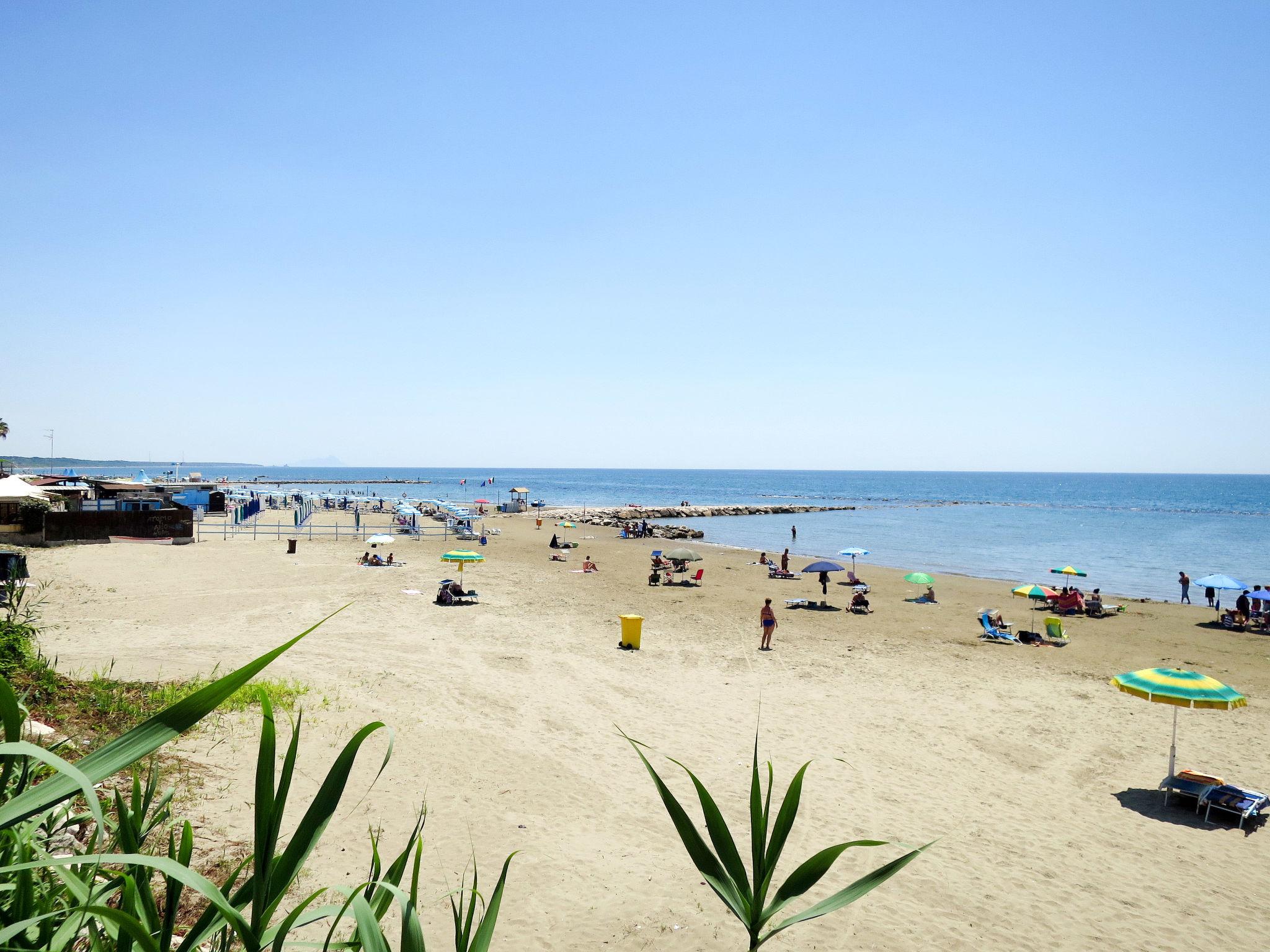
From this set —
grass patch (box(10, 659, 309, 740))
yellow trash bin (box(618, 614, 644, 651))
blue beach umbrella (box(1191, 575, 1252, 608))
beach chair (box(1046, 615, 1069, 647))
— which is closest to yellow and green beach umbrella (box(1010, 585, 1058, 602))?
beach chair (box(1046, 615, 1069, 647))

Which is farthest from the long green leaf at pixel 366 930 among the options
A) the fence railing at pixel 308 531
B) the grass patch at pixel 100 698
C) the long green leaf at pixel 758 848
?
the fence railing at pixel 308 531

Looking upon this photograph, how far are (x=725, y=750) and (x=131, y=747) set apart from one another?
31.2 feet

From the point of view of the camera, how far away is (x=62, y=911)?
5.81ft

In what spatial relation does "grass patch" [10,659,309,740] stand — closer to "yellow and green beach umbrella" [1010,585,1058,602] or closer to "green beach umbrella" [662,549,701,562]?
"green beach umbrella" [662,549,701,562]

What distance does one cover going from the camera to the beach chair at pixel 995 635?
18281 millimetres

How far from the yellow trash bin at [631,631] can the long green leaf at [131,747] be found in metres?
14.2

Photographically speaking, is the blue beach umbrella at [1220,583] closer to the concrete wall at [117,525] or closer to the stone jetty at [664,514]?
the stone jetty at [664,514]

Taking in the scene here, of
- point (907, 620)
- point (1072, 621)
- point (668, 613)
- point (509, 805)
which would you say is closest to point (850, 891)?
point (509, 805)

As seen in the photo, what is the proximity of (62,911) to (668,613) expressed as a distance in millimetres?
18817

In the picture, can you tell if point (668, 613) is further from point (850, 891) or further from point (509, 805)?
point (850, 891)

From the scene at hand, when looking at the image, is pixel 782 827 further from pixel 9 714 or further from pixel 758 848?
pixel 9 714

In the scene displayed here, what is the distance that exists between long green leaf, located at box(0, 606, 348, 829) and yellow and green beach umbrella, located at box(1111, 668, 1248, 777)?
35.8ft

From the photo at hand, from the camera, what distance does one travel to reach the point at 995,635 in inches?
723

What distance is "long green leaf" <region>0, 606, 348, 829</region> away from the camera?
1248 mm
